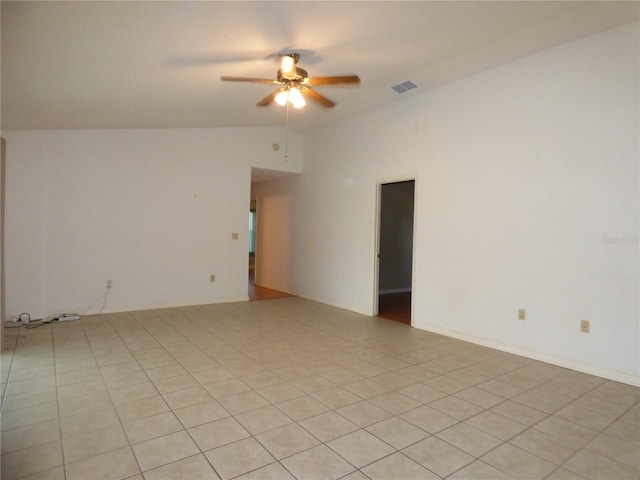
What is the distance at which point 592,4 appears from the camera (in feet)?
9.02

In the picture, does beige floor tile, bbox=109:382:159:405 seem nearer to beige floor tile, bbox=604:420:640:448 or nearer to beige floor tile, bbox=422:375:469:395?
beige floor tile, bbox=422:375:469:395

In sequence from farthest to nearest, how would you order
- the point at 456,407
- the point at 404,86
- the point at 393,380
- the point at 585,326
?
1. the point at 404,86
2. the point at 585,326
3. the point at 393,380
4. the point at 456,407

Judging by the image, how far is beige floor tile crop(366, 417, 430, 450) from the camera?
6.99ft

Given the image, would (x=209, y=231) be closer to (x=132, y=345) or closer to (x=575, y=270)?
(x=132, y=345)

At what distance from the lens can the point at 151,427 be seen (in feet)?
7.36

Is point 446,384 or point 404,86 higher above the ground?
point 404,86

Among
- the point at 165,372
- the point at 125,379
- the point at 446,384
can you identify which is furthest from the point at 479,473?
the point at 125,379

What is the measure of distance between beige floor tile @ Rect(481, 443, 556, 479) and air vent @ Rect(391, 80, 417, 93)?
3.83 metres

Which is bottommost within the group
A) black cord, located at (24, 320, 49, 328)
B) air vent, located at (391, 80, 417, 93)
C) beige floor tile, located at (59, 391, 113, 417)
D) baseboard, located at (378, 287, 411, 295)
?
beige floor tile, located at (59, 391, 113, 417)

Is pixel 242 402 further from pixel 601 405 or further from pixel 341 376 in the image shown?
pixel 601 405

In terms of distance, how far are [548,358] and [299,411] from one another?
8.34 feet

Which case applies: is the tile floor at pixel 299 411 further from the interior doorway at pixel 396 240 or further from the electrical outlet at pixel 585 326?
the interior doorway at pixel 396 240

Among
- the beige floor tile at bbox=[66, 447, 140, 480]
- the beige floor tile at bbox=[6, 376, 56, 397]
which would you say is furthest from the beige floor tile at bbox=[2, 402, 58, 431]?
the beige floor tile at bbox=[66, 447, 140, 480]

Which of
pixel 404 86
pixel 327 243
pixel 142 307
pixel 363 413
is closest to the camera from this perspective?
pixel 363 413
